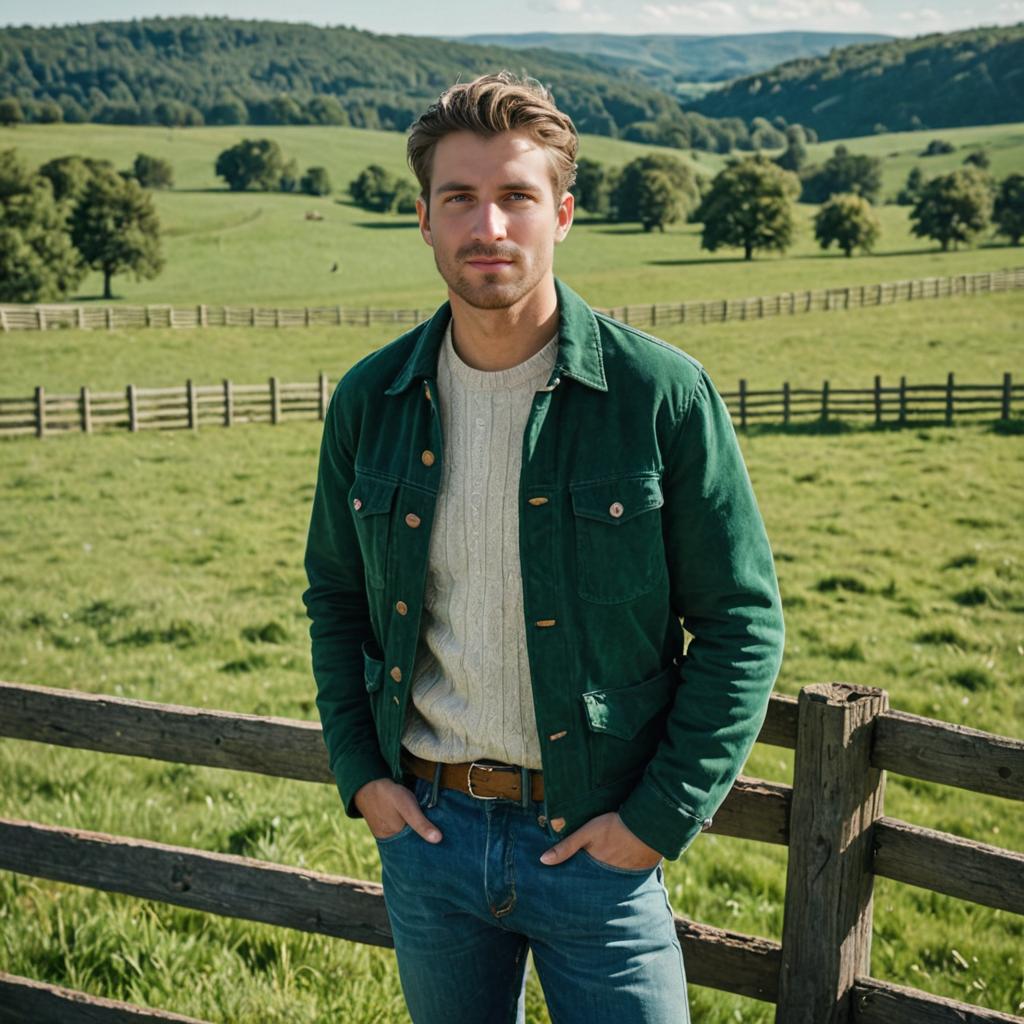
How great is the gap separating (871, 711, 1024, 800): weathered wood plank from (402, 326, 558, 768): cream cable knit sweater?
3.47 ft

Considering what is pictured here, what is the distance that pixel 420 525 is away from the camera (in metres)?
2.66

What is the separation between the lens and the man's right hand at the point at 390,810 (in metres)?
2.63

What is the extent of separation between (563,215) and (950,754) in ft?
5.75

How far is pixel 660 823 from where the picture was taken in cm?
244

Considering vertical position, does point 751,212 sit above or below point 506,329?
above

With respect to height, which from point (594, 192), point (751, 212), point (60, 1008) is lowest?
point (60, 1008)

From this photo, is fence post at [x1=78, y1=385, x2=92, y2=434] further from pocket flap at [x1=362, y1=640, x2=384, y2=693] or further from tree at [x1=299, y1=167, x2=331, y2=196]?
tree at [x1=299, y1=167, x2=331, y2=196]

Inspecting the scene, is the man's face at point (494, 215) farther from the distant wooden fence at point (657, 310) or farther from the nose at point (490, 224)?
the distant wooden fence at point (657, 310)

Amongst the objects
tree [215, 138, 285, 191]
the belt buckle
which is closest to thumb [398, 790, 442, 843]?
the belt buckle

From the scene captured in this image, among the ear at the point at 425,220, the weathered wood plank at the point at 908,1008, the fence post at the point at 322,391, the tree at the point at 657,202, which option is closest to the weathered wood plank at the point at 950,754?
the weathered wood plank at the point at 908,1008

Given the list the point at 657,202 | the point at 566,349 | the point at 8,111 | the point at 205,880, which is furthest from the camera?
the point at 8,111

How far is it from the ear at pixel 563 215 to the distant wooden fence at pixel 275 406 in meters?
21.3

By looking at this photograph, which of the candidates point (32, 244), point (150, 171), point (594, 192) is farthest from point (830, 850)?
point (150, 171)

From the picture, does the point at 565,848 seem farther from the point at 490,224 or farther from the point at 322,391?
the point at 322,391
